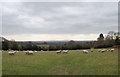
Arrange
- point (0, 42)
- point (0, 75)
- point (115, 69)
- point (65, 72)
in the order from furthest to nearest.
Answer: point (0, 42) → point (115, 69) → point (65, 72) → point (0, 75)

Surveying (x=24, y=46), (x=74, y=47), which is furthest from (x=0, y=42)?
(x=74, y=47)

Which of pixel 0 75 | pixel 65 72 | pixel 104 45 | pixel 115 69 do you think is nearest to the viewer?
pixel 0 75

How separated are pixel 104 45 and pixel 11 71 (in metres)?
39.6

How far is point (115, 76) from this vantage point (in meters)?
14.1

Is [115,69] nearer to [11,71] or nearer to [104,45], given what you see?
[11,71]

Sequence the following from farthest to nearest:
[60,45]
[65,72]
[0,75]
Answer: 1. [60,45]
2. [65,72]
3. [0,75]

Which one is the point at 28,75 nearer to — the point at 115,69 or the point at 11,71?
the point at 11,71

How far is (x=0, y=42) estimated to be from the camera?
46188mm

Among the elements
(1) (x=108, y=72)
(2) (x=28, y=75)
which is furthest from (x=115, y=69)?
(2) (x=28, y=75)

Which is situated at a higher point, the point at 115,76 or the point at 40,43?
the point at 40,43

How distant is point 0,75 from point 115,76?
36.1 ft

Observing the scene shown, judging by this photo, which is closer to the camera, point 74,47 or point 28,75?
point 28,75

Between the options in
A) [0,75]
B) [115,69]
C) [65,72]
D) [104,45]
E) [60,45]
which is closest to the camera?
[0,75]

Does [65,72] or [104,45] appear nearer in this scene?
[65,72]
